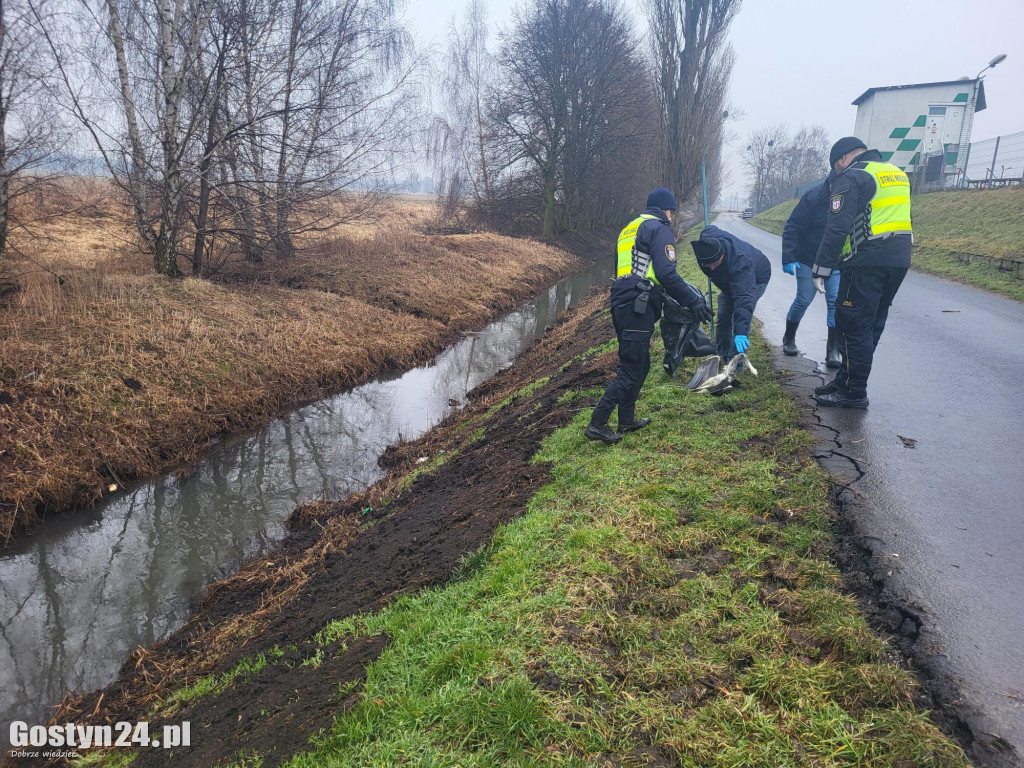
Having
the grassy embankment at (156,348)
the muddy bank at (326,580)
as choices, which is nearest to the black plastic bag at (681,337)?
the muddy bank at (326,580)

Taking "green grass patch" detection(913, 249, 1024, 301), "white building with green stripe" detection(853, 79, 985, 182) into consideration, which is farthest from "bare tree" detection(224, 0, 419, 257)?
"white building with green stripe" detection(853, 79, 985, 182)

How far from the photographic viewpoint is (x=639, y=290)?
15.8 ft

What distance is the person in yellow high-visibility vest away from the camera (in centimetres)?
498

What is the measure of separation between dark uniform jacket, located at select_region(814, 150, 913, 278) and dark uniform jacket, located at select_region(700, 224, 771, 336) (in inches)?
25.5

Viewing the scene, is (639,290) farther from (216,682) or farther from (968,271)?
(968,271)

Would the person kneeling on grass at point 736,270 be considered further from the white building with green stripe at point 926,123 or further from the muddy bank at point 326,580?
the white building with green stripe at point 926,123

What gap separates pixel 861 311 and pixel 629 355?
2054mm

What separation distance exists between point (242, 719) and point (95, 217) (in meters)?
11.0

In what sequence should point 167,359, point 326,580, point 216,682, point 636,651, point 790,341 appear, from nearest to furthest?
point 636,651 < point 216,682 < point 326,580 < point 790,341 < point 167,359

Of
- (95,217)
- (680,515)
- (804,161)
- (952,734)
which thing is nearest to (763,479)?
(680,515)

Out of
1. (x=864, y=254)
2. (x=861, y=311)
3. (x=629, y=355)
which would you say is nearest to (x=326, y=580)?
(x=629, y=355)

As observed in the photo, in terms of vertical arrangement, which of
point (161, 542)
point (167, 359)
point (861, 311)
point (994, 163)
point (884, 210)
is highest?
point (994, 163)

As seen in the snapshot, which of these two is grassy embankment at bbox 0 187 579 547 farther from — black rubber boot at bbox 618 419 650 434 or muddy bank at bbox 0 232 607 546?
black rubber boot at bbox 618 419 650 434

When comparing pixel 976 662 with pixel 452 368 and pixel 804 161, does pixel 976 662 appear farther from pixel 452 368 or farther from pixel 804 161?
pixel 804 161
